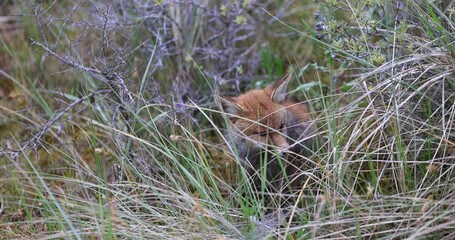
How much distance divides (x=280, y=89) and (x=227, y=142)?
83 centimetres

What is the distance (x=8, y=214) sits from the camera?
443 cm

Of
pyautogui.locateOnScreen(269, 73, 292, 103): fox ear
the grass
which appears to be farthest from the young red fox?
the grass

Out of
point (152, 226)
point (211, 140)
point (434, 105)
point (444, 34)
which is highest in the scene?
point (444, 34)

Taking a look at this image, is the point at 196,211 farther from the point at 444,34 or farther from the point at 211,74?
the point at 211,74

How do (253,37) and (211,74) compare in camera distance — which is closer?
(211,74)

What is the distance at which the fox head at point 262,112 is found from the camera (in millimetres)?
4398

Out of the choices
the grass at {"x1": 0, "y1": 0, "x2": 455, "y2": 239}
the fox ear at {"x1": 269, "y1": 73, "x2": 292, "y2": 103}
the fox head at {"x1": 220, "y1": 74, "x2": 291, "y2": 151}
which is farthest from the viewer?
the fox ear at {"x1": 269, "y1": 73, "x2": 292, "y2": 103}

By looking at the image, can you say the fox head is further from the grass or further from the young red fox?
the grass

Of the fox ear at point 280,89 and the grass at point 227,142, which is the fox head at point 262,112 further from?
the grass at point 227,142

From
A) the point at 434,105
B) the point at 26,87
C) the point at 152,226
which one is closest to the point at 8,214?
the point at 152,226

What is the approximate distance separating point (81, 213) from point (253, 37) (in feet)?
9.64

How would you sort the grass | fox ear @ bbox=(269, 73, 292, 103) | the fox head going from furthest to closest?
fox ear @ bbox=(269, 73, 292, 103)
the fox head
the grass

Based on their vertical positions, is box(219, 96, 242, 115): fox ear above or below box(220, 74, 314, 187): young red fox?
above

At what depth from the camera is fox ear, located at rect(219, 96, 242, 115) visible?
444 centimetres
